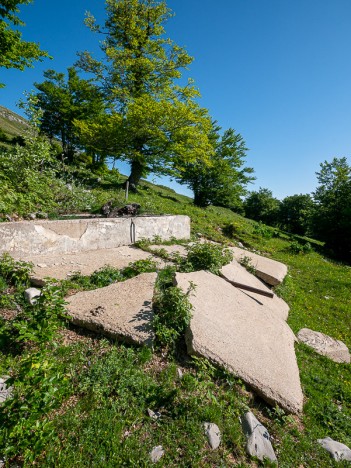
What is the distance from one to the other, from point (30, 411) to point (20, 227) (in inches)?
166

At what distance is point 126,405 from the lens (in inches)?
101

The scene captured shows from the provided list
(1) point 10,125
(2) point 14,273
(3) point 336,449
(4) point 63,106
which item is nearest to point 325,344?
(3) point 336,449

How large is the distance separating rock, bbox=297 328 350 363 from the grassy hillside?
514 mm

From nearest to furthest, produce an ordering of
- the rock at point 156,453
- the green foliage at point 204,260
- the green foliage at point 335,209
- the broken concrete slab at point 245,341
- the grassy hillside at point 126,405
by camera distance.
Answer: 1. the grassy hillside at point 126,405
2. the rock at point 156,453
3. the broken concrete slab at point 245,341
4. the green foliage at point 204,260
5. the green foliage at point 335,209

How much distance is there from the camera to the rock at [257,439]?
245 centimetres

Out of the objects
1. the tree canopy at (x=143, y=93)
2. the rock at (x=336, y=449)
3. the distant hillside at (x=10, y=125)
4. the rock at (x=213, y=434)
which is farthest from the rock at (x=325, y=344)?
the distant hillside at (x=10, y=125)

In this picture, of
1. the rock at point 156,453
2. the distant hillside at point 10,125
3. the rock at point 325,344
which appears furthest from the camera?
the distant hillside at point 10,125

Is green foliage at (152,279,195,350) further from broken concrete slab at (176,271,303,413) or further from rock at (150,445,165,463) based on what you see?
rock at (150,445,165,463)

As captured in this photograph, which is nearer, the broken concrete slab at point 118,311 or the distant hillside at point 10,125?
the broken concrete slab at point 118,311

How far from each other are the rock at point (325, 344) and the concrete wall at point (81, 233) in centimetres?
525

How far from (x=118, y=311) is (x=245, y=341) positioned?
2.12 m

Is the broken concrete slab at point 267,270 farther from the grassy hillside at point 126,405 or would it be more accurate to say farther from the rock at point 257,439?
the rock at point 257,439

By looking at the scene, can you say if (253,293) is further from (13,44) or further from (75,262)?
(13,44)

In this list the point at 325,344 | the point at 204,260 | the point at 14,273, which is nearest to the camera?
the point at 14,273
